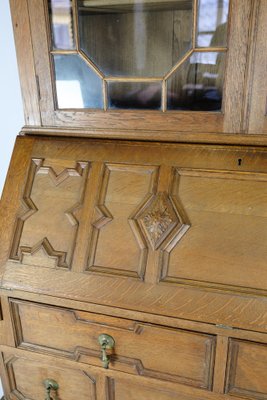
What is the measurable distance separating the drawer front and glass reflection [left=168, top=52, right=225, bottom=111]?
1.83 feet

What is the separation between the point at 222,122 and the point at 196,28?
0.74 feet

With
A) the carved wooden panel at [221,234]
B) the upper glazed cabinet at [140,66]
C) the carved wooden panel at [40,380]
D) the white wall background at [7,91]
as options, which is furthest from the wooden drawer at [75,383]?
the white wall background at [7,91]

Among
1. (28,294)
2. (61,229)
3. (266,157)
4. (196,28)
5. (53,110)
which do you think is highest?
(196,28)

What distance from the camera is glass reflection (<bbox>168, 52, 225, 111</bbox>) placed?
81 cm

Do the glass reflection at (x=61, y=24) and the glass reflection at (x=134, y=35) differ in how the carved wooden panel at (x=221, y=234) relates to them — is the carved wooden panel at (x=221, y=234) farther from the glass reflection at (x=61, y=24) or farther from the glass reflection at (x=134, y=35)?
the glass reflection at (x=61, y=24)

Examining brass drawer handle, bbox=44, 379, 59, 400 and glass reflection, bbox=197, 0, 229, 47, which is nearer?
glass reflection, bbox=197, 0, 229, 47

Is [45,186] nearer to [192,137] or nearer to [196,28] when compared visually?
[192,137]

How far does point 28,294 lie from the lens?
0.88 metres

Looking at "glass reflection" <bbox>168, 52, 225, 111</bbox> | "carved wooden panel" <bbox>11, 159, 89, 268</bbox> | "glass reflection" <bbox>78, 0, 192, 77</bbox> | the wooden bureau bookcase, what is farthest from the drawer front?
"glass reflection" <bbox>78, 0, 192, 77</bbox>

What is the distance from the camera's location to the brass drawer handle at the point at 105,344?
2.77 feet

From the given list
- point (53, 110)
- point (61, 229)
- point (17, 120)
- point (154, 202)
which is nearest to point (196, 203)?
point (154, 202)

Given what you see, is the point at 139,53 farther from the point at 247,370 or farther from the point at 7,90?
the point at 247,370

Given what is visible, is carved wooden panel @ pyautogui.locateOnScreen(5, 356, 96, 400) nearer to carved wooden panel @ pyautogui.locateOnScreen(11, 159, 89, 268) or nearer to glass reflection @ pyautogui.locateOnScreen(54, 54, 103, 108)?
carved wooden panel @ pyautogui.locateOnScreen(11, 159, 89, 268)

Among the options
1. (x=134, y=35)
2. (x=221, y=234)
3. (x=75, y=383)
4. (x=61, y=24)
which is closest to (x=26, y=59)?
(x=61, y=24)
